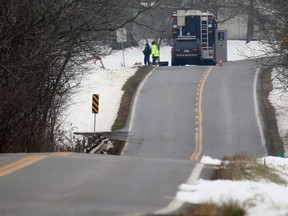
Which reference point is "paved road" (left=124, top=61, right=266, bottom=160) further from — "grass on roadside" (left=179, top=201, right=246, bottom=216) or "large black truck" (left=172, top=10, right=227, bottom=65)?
"grass on roadside" (left=179, top=201, right=246, bottom=216)

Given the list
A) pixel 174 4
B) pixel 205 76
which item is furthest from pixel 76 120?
pixel 174 4

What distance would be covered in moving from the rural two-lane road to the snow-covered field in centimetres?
50

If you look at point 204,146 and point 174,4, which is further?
point 174,4

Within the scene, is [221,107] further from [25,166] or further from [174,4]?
[174,4]

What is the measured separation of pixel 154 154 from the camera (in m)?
30.4

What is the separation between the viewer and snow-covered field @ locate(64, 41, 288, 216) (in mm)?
9148

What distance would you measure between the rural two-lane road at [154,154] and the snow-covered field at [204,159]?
0.50 metres

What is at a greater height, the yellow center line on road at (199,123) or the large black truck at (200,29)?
the large black truck at (200,29)

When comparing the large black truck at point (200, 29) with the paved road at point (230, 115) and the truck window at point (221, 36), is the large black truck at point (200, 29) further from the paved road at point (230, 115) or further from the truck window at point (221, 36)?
the paved road at point (230, 115)

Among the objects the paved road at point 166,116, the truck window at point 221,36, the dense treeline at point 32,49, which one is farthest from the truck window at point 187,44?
the dense treeline at point 32,49

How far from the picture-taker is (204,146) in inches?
1275

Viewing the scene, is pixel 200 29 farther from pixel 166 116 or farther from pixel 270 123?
pixel 270 123

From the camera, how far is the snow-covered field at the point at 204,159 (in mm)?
9148

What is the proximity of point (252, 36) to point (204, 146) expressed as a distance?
51112 mm
